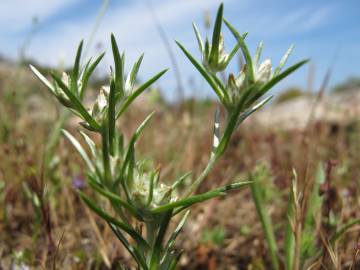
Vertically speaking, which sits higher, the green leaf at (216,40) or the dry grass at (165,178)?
the green leaf at (216,40)

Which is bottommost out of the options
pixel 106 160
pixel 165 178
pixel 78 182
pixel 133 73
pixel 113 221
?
pixel 165 178

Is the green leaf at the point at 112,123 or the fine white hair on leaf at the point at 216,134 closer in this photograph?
the green leaf at the point at 112,123

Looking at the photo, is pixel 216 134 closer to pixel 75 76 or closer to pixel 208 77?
pixel 208 77

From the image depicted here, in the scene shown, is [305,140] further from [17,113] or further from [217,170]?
[17,113]

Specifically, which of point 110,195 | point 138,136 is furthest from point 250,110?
point 110,195

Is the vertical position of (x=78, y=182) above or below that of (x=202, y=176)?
below

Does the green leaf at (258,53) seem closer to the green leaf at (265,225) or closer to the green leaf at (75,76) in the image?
the green leaf at (75,76)

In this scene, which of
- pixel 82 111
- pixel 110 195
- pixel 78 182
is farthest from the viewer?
pixel 78 182

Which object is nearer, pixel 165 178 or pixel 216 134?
pixel 216 134

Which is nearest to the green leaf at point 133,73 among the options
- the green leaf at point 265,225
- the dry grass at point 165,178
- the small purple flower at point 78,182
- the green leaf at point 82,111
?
the green leaf at point 82,111

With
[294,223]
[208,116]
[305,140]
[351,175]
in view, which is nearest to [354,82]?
[208,116]

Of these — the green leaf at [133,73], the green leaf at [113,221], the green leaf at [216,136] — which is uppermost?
the green leaf at [133,73]
